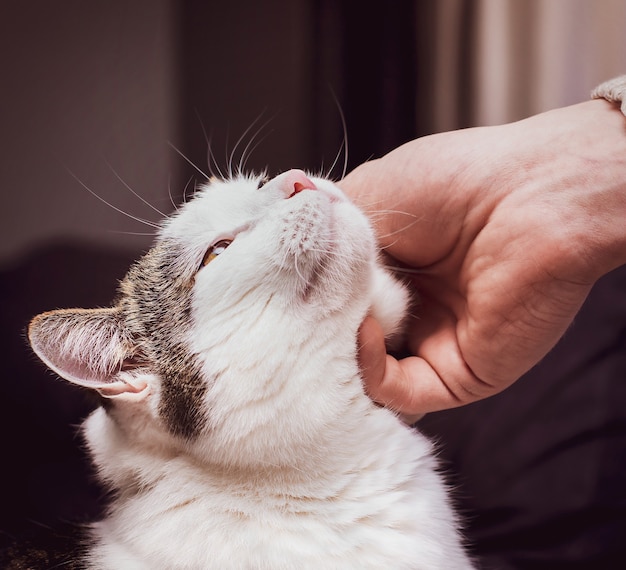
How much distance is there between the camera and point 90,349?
1.00m

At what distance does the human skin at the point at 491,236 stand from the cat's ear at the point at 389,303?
6 centimetres

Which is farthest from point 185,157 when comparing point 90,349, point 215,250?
point 90,349

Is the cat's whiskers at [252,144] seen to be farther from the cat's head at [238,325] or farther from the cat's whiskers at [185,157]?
the cat's head at [238,325]

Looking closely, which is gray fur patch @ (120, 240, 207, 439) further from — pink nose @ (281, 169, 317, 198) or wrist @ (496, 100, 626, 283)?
wrist @ (496, 100, 626, 283)

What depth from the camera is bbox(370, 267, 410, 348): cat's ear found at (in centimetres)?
114

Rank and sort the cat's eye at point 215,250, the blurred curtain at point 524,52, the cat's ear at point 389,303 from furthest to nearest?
1. the cat's ear at point 389,303
2. the cat's eye at point 215,250
3. the blurred curtain at point 524,52

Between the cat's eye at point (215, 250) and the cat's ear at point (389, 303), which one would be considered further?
the cat's ear at point (389, 303)

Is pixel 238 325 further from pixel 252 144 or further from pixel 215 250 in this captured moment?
pixel 252 144

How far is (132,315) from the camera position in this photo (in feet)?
3.56

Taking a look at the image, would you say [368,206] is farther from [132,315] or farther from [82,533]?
[82,533]

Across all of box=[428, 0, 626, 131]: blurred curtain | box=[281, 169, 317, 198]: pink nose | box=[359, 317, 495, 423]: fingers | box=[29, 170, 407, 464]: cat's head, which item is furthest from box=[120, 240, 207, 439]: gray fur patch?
box=[428, 0, 626, 131]: blurred curtain

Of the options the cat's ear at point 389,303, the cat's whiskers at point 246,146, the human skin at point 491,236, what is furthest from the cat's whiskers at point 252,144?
the cat's ear at point 389,303

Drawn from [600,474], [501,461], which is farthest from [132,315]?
[600,474]

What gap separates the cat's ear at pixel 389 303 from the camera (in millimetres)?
1144
